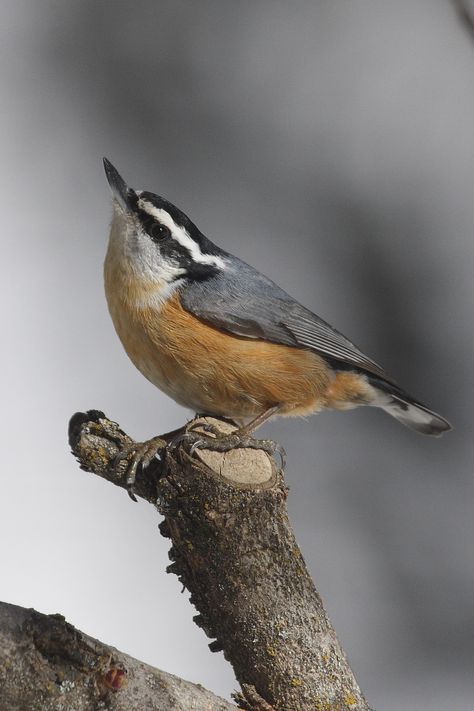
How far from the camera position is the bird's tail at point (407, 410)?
13.0 feet

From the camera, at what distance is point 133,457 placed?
2.86 meters

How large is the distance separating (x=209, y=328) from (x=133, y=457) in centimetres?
75

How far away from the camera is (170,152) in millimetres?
5367

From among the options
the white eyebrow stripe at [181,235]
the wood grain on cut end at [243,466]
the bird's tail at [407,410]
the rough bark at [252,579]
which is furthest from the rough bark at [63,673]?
the bird's tail at [407,410]

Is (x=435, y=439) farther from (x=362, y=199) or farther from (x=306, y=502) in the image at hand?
(x=362, y=199)

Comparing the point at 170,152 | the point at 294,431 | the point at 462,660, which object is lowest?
the point at 462,660

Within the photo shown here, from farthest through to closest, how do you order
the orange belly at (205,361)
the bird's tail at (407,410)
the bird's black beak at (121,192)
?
1. the bird's tail at (407,410)
2. the bird's black beak at (121,192)
3. the orange belly at (205,361)

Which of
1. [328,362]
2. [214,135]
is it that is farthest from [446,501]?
[214,135]

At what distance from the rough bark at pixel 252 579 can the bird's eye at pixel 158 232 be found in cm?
114

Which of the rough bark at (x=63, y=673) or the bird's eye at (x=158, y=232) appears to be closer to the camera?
the rough bark at (x=63, y=673)

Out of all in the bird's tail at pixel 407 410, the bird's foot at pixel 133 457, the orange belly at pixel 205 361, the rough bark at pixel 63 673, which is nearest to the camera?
the rough bark at pixel 63 673

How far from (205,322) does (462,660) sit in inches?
84.5

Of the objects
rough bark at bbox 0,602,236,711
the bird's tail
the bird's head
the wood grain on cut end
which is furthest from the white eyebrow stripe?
rough bark at bbox 0,602,236,711

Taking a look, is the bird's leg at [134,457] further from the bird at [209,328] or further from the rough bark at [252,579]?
the bird at [209,328]
